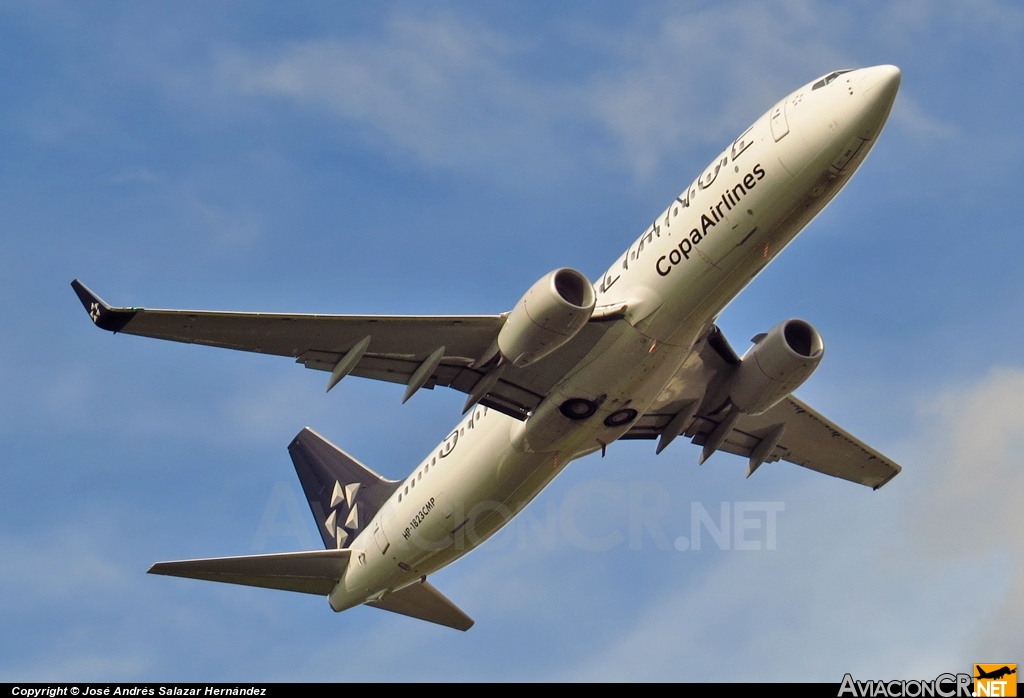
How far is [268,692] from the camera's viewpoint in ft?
81.1

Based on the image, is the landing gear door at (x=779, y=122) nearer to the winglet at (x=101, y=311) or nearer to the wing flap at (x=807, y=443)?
the wing flap at (x=807, y=443)

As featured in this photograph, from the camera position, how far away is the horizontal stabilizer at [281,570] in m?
31.7

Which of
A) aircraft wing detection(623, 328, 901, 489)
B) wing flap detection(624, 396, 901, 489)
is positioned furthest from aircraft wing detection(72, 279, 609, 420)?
wing flap detection(624, 396, 901, 489)

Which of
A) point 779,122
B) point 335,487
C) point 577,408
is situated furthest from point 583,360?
point 335,487

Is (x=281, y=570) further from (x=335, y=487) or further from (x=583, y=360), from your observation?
(x=583, y=360)

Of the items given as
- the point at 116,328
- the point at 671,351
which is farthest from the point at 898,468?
the point at 116,328

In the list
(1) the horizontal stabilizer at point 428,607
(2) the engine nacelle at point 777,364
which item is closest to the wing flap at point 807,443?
(2) the engine nacelle at point 777,364

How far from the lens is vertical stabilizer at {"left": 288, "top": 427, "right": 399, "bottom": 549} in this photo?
116ft

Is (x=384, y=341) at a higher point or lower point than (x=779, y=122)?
lower

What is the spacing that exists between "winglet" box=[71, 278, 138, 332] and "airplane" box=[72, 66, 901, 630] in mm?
37

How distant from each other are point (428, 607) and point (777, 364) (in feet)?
43.3

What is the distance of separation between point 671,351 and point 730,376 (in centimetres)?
531

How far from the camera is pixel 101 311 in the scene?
24.1 metres

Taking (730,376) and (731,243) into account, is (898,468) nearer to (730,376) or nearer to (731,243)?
(730,376)
